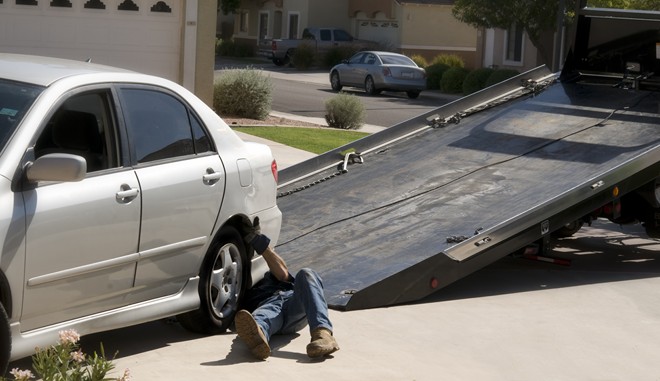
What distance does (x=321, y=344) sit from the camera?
23.7 feet

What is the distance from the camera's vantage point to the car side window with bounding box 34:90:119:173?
6.62 m

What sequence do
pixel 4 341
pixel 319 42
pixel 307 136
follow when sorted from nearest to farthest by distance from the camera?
pixel 4 341 < pixel 307 136 < pixel 319 42

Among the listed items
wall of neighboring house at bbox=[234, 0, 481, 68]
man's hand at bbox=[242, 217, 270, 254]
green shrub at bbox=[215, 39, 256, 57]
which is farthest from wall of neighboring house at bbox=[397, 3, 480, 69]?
man's hand at bbox=[242, 217, 270, 254]

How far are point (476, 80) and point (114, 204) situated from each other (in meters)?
33.6

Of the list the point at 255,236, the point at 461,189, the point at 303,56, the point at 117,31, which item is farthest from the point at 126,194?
the point at 303,56

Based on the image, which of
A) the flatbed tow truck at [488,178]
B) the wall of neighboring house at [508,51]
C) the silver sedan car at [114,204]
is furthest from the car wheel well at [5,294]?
the wall of neighboring house at [508,51]

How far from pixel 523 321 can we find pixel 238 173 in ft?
8.14

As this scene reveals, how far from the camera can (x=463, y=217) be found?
996 centimetres

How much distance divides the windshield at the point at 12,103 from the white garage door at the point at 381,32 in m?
49.9

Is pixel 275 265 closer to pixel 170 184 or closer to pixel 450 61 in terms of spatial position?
pixel 170 184

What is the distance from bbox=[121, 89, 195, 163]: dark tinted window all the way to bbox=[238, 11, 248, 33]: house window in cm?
6352

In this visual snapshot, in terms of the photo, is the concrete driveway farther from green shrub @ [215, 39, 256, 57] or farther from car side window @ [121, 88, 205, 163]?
green shrub @ [215, 39, 256, 57]

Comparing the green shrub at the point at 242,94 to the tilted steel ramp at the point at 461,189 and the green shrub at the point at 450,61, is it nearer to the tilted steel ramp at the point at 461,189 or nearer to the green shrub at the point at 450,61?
the tilted steel ramp at the point at 461,189

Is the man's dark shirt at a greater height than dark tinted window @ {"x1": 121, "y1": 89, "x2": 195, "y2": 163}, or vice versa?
dark tinted window @ {"x1": 121, "y1": 89, "x2": 195, "y2": 163}
